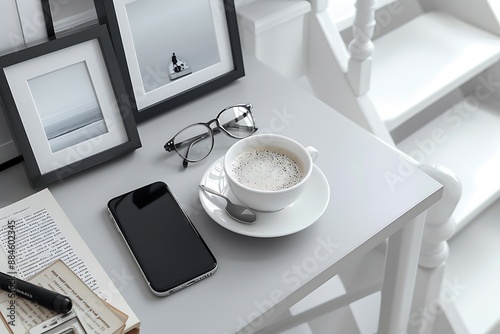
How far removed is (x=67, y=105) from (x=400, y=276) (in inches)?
25.7

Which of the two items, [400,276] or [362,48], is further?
[362,48]

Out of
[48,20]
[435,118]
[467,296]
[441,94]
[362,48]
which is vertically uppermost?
[48,20]

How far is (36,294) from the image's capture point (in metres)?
0.78

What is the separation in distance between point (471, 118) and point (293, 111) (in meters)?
0.80

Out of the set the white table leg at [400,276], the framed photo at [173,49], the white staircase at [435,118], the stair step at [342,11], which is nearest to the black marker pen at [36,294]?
the framed photo at [173,49]

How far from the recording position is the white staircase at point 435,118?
142 centimetres

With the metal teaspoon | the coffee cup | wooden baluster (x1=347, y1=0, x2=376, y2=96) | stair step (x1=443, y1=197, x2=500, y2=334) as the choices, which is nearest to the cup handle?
the coffee cup

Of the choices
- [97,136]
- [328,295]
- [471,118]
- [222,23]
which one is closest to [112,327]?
[97,136]

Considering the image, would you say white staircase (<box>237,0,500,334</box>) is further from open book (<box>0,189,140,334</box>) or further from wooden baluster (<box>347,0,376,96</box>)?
open book (<box>0,189,140,334</box>)

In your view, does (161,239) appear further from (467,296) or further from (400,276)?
(467,296)

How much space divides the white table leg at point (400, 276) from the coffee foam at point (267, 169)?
257mm

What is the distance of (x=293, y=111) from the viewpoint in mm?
1105

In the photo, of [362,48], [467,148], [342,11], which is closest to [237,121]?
[362,48]

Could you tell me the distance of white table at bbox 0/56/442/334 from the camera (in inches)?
32.6
